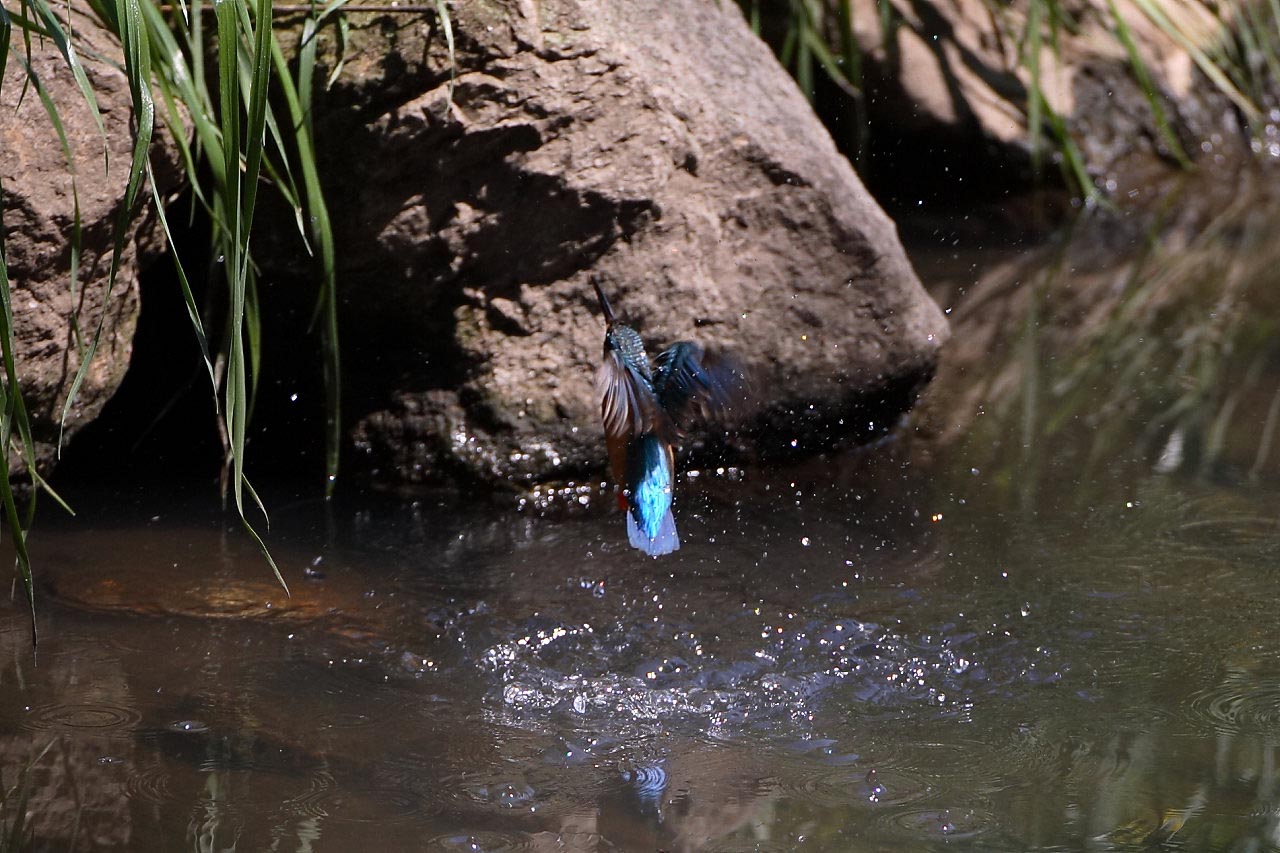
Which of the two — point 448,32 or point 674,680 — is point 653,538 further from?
point 448,32

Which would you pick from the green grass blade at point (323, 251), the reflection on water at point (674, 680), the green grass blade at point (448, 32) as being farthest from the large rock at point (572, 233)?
the reflection on water at point (674, 680)

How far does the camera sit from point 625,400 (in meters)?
2.16

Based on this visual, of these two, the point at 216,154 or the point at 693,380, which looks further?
the point at 216,154

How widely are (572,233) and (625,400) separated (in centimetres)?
98

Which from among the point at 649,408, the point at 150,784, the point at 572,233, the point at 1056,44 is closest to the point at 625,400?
the point at 649,408

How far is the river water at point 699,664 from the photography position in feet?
5.90

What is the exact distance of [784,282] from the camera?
3.26 metres

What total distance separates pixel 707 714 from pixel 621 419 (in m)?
0.47

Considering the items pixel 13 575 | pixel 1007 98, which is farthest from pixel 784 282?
pixel 1007 98

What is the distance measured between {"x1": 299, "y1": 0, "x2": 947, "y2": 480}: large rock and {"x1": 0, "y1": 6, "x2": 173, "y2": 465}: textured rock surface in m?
0.50

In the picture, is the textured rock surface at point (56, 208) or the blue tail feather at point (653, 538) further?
the textured rock surface at point (56, 208)

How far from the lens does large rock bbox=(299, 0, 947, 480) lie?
2.91 metres

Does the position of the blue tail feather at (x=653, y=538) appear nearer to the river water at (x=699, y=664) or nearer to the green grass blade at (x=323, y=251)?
the river water at (x=699, y=664)

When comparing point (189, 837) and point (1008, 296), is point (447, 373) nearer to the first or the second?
point (189, 837)
